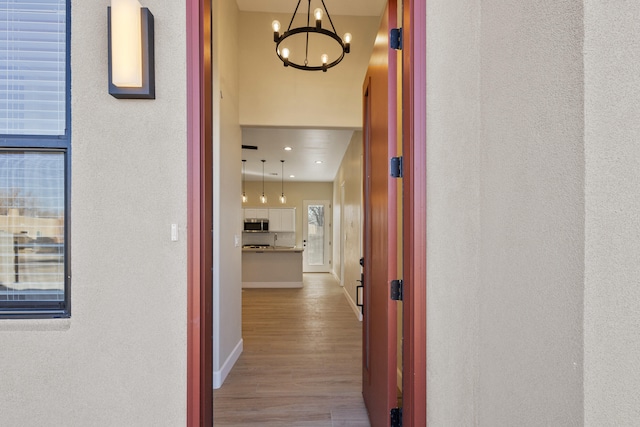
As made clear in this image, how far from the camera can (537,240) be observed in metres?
0.92

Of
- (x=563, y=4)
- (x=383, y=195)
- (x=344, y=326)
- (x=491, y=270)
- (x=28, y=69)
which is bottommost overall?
(x=344, y=326)

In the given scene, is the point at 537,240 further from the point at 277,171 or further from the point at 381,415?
the point at 277,171

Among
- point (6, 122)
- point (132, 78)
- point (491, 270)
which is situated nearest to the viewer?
point (491, 270)

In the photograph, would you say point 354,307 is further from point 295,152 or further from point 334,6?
point 334,6

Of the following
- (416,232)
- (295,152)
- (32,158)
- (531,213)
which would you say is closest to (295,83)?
(295,152)

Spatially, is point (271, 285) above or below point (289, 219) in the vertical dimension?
below

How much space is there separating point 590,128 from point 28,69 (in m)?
2.16

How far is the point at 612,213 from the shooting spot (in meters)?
0.75

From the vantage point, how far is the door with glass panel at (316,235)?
1114cm

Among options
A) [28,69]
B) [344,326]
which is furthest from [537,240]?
[344,326]

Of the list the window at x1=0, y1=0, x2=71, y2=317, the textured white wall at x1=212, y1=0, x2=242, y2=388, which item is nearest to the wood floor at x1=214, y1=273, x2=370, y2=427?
the textured white wall at x1=212, y1=0, x2=242, y2=388

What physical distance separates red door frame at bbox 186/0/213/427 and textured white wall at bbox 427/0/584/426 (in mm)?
984

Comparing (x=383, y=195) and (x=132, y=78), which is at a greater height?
(x=132, y=78)

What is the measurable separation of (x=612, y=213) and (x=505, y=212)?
0.33m
